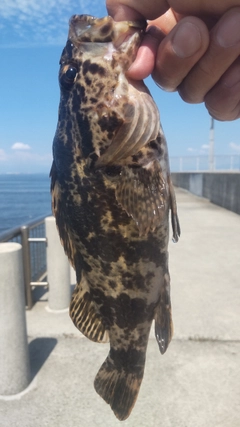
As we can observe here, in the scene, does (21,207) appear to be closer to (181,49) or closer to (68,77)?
(68,77)

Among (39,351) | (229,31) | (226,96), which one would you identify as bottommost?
(39,351)

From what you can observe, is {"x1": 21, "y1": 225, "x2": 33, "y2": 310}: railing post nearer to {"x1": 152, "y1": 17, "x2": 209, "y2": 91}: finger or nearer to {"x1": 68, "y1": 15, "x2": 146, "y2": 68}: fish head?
{"x1": 68, "y1": 15, "x2": 146, "y2": 68}: fish head

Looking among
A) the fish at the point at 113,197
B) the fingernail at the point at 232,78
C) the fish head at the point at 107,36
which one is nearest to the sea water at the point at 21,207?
the fish at the point at 113,197

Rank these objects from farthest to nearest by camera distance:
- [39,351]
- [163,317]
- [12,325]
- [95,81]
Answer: [39,351]
[12,325]
[163,317]
[95,81]

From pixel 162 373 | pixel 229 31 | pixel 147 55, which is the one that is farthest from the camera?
pixel 162 373

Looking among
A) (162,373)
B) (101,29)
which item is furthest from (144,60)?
(162,373)

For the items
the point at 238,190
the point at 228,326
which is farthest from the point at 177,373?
the point at 238,190

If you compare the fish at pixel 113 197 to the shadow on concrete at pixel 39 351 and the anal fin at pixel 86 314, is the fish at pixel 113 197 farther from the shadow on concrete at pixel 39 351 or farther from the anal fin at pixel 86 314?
the shadow on concrete at pixel 39 351
